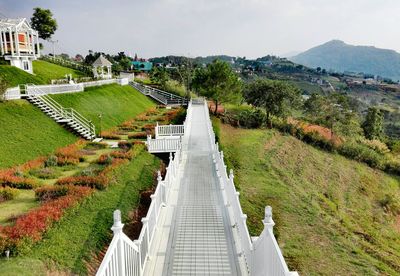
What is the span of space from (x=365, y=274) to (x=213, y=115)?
2285 cm

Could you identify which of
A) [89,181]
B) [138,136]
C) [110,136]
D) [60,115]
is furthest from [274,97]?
[89,181]

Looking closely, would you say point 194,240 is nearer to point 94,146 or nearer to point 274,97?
point 94,146

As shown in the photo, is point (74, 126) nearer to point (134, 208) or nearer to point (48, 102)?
point (48, 102)

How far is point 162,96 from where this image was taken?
129 ft

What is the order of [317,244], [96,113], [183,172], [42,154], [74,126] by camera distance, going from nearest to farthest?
[317,244], [183,172], [42,154], [74,126], [96,113]

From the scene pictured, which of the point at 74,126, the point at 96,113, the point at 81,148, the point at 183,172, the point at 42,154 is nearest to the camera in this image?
the point at 183,172

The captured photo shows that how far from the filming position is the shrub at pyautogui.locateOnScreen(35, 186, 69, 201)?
973 cm

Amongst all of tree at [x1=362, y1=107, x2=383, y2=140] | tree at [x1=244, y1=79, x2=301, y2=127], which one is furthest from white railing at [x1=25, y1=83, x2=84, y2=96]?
tree at [x1=362, y1=107, x2=383, y2=140]

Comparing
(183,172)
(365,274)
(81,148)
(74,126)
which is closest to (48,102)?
(74,126)

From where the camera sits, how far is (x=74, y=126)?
19.2m

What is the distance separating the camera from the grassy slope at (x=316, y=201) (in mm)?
10438

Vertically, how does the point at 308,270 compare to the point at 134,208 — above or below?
below

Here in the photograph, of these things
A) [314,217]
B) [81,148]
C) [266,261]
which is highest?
[266,261]

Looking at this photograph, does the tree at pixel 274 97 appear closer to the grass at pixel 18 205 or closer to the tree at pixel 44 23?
the grass at pixel 18 205
